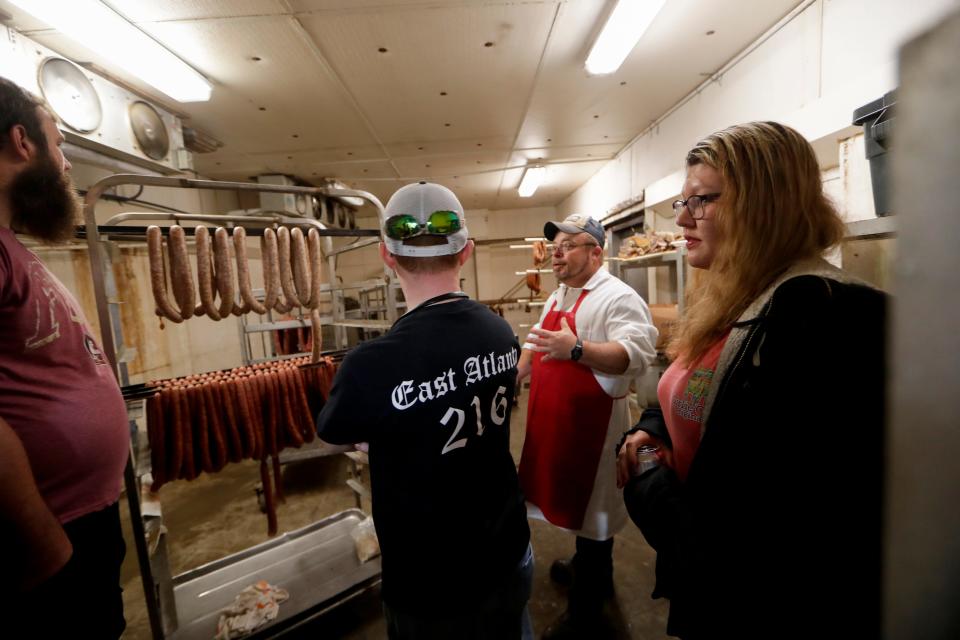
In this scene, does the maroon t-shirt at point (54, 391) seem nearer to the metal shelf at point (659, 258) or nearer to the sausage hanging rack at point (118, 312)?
the sausage hanging rack at point (118, 312)

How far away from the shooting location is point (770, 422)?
80 centimetres

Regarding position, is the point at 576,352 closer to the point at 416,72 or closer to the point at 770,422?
the point at 770,422

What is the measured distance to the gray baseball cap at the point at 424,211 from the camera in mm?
1250

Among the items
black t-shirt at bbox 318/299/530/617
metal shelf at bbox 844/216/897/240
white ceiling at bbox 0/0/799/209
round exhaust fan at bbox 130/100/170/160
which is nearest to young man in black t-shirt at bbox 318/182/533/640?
black t-shirt at bbox 318/299/530/617

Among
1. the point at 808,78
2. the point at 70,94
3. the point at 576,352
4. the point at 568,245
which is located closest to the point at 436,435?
the point at 576,352

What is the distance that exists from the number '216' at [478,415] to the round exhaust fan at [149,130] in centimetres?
448

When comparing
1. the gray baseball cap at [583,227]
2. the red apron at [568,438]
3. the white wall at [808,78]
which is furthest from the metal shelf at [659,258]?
the red apron at [568,438]

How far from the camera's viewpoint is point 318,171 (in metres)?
6.20

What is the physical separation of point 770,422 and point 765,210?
0.56 meters

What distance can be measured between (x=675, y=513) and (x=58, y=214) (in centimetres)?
236

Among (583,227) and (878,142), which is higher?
(878,142)

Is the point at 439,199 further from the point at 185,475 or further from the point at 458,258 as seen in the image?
the point at 185,475

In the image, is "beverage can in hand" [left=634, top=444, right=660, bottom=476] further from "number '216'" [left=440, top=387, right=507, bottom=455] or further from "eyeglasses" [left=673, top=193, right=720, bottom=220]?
"eyeglasses" [left=673, top=193, right=720, bottom=220]

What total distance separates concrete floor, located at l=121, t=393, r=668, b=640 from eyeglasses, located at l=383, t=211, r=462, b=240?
2261 millimetres
